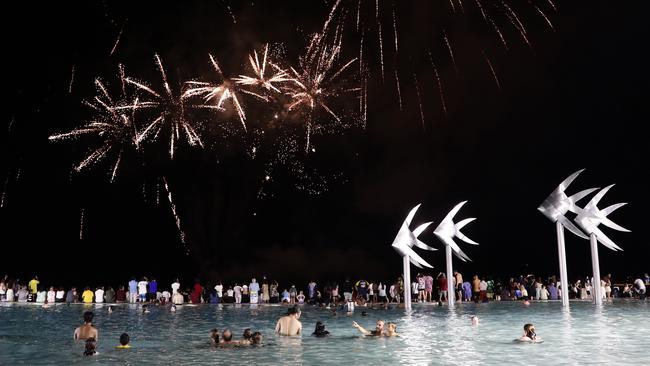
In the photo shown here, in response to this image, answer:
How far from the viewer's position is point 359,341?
1695 centimetres

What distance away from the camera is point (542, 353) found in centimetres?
1412

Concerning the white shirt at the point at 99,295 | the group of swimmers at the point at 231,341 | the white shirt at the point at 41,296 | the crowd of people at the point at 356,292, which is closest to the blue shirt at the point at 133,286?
the crowd of people at the point at 356,292

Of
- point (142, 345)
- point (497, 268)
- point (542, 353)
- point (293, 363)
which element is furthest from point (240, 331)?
point (497, 268)

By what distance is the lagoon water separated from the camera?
45.1 ft

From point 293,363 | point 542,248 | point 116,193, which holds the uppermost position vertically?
point 116,193

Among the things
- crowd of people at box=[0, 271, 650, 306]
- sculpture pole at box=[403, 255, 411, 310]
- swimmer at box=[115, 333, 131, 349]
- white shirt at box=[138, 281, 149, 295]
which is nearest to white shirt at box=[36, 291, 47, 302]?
crowd of people at box=[0, 271, 650, 306]

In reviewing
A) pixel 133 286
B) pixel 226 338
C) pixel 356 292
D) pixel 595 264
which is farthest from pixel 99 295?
pixel 595 264

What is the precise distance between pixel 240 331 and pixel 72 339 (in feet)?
15.9

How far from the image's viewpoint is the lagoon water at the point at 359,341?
13.8 metres

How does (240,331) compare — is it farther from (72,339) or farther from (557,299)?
(557,299)

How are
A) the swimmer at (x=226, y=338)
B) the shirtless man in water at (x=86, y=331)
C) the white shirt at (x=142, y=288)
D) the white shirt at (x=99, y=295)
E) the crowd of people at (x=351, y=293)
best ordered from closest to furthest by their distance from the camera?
the swimmer at (x=226, y=338) → the shirtless man in water at (x=86, y=331) → the crowd of people at (x=351, y=293) → the white shirt at (x=142, y=288) → the white shirt at (x=99, y=295)

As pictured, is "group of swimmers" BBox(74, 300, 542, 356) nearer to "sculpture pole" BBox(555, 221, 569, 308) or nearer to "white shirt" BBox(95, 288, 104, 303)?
"sculpture pole" BBox(555, 221, 569, 308)

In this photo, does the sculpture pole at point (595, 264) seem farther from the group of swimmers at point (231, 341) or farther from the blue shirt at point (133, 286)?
the blue shirt at point (133, 286)

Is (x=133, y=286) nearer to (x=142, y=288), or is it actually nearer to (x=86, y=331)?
(x=142, y=288)
